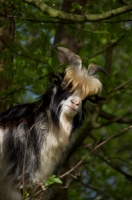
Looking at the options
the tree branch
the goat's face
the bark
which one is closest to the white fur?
the goat's face

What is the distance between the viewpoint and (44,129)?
8727 millimetres

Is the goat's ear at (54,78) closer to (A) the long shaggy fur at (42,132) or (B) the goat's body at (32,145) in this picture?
(A) the long shaggy fur at (42,132)

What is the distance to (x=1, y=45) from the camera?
961 centimetres

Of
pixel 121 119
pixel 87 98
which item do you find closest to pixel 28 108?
pixel 87 98

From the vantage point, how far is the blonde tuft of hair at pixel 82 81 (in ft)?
27.6

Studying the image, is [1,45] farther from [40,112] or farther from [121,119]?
[121,119]

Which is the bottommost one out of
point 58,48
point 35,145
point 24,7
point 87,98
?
point 35,145

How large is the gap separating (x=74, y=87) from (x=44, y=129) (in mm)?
853

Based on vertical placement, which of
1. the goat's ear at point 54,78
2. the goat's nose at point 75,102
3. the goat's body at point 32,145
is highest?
the goat's ear at point 54,78

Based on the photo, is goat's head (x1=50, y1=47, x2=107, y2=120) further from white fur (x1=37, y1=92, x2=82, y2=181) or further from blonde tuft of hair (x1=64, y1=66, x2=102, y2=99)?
white fur (x1=37, y1=92, x2=82, y2=181)

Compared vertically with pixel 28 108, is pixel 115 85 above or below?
below

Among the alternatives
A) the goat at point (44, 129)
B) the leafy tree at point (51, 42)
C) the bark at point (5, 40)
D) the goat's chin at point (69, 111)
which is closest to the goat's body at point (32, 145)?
the goat at point (44, 129)

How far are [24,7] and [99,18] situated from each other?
133 centimetres

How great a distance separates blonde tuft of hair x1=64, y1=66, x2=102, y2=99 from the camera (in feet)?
27.6
